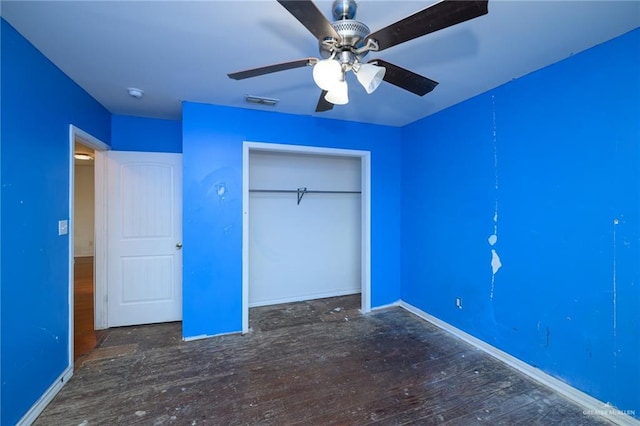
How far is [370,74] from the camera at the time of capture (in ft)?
4.62

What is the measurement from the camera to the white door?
3172 millimetres

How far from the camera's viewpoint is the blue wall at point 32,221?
1651 mm

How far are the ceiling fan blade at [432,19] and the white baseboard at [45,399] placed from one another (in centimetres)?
301

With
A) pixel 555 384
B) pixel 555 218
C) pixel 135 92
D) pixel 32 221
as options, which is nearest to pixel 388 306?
pixel 555 384

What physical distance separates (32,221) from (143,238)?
1.40 metres

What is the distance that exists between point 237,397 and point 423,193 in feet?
9.45

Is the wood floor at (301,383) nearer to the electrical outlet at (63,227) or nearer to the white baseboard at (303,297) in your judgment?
the white baseboard at (303,297)

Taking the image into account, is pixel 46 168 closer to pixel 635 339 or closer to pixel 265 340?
pixel 265 340

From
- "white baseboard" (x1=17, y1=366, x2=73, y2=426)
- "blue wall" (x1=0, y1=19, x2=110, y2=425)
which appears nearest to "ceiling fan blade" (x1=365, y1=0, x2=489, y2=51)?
"blue wall" (x1=0, y1=19, x2=110, y2=425)

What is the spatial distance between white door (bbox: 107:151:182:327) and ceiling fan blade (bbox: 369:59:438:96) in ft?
8.94

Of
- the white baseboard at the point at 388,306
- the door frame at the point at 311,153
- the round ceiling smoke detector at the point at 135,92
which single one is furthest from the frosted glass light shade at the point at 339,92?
the white baseboard at the point at 388,306

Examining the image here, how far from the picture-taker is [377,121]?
3592 millimetres

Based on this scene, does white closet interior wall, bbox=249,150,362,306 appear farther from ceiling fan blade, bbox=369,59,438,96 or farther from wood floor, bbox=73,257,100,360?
ceiling fan blade, bbox=369,59,438,96

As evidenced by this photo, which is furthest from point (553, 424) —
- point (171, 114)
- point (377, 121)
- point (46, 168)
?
point (171, 114)
